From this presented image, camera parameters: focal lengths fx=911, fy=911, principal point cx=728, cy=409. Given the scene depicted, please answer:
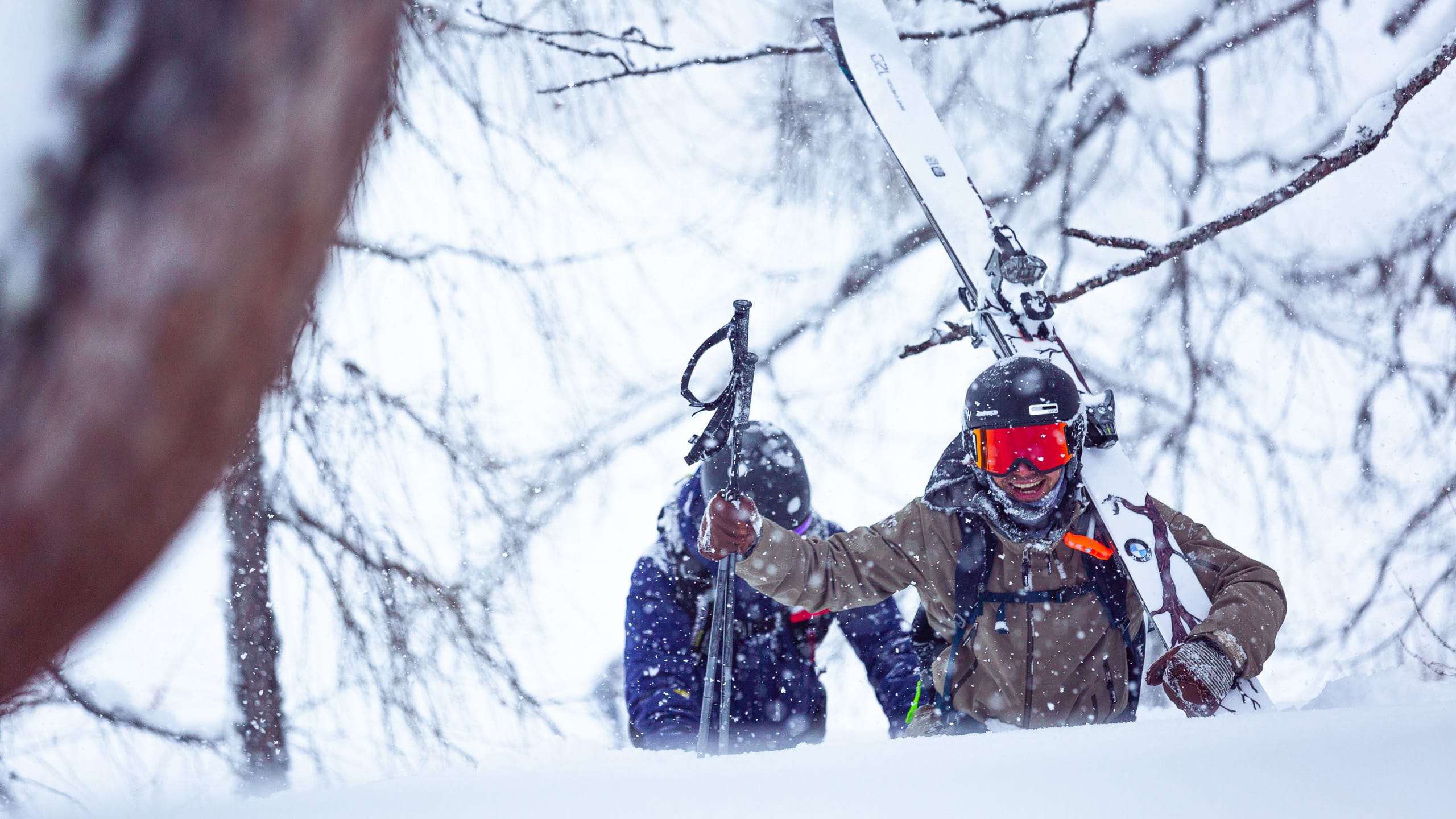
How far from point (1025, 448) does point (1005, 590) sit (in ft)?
1.25

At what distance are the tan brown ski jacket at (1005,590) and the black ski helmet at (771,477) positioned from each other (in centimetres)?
64

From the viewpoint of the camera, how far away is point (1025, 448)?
7.97 feet

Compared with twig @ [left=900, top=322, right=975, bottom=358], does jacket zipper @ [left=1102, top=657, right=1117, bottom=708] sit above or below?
below

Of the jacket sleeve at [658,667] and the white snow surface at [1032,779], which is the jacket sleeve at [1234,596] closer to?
the white snow surface at [1032,779]

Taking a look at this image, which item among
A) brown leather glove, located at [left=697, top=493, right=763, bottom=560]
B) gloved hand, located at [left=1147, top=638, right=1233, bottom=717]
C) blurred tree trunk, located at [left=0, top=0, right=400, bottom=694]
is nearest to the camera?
blurred tree trunk, located at [left=0, top=0, right=400, bottom=694]

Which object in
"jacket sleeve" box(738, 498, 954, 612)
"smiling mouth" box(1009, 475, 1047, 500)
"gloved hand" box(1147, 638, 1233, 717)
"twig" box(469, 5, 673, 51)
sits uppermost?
"twig" box(469, 5, 673, 51)

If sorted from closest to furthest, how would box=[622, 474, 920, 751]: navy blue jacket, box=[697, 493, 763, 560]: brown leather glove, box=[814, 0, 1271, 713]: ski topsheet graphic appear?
box=[697, 493, 763, 560]: brown leather glove
box=[814, 0, 1271, 713]: ski topsheet graphic
box=[622, 474, 920, 751]: navy blue jacket

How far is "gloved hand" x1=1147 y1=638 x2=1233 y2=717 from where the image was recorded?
207 cm

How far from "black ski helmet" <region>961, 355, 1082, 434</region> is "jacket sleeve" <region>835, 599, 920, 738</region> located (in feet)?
2.76

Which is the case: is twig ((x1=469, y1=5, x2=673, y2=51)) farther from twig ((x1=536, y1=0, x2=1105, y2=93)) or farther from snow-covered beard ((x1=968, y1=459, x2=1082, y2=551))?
snow-covered beard ((x1=968, y1=459, x2=1082, y2=551))

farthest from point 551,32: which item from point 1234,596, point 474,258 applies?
point 1234,596

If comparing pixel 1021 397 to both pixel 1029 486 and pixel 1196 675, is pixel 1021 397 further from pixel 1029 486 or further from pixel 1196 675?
pixel 1196 675

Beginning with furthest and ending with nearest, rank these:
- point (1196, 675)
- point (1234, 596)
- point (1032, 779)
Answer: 1. point (1234, 596)
2. point (1196, 675)
3. point (1032, 779)

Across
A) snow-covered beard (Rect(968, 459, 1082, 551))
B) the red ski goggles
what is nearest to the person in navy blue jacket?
snow-covered beard (Rect(968, 459, 1082, 551))
